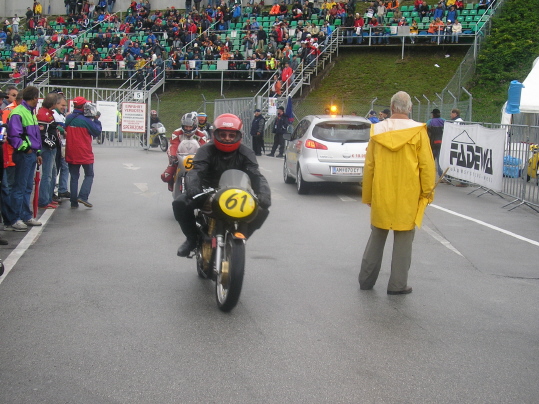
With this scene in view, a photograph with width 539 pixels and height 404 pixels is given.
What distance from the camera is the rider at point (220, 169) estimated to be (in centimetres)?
641

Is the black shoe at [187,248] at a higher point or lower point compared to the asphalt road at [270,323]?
higher

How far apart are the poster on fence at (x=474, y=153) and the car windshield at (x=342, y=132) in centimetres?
241

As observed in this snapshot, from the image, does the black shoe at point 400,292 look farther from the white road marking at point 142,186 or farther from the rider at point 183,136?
the white road marking at point 142,186

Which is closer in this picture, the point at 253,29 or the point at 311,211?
the point at 311,211

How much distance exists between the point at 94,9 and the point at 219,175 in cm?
4997

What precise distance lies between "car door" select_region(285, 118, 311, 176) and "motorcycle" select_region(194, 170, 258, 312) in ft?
31.1

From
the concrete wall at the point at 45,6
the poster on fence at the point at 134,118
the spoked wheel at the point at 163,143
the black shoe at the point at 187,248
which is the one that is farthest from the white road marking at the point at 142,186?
the concrete wall at the point at 45,6

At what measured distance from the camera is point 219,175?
22.4ft

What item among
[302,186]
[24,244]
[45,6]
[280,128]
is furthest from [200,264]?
[45,6]

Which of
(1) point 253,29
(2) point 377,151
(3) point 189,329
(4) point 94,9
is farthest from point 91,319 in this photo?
(4) point 94,9

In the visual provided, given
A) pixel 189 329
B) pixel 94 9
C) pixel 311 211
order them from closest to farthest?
pixel 189 329 < pixel 311 211 < pixel 94 9

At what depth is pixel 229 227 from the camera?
6199 millimetres

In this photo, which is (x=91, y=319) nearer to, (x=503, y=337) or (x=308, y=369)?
(x=308, y=369)

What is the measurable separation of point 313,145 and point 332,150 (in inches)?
17.2
